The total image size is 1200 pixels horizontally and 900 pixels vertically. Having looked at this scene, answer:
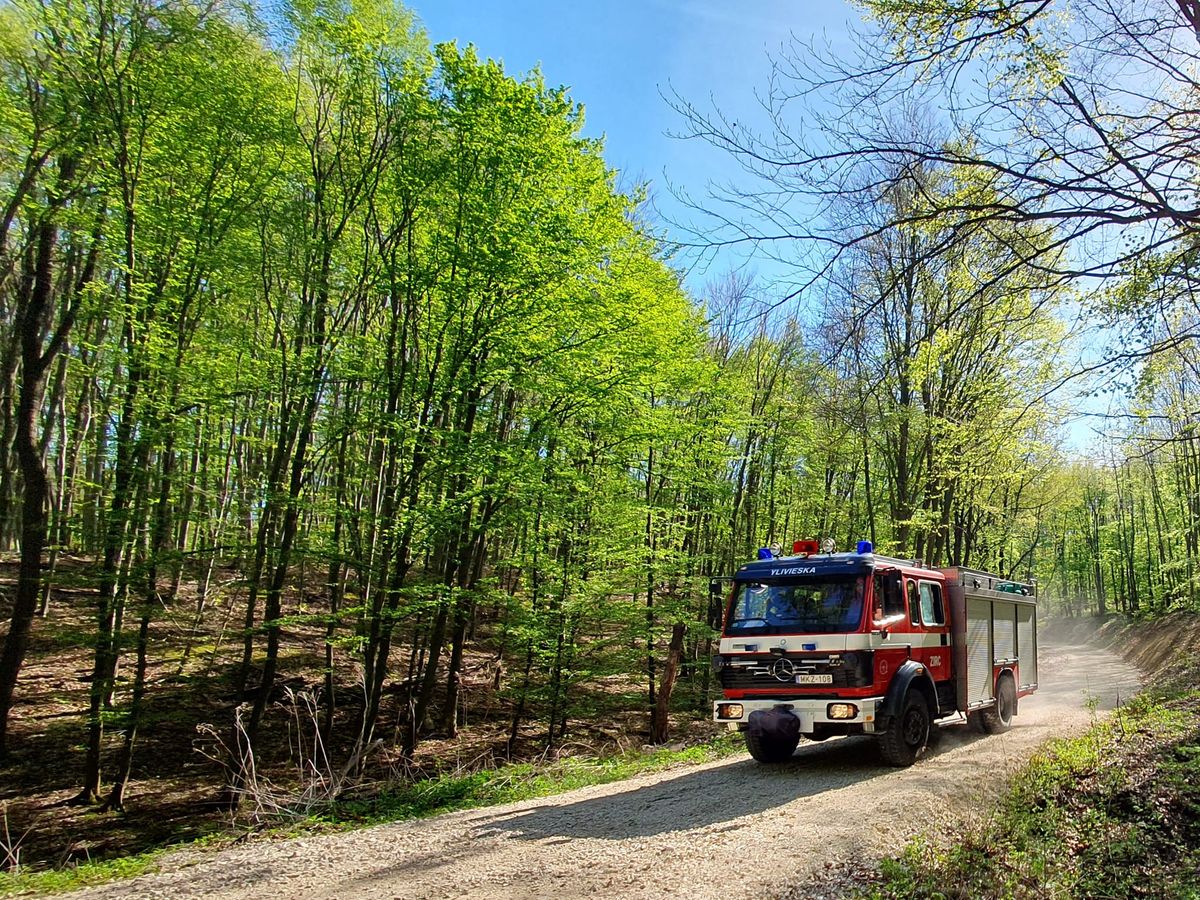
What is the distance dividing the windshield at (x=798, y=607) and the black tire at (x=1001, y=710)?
4.83m

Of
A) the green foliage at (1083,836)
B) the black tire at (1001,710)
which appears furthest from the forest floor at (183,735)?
the green foliage at (1083,836)

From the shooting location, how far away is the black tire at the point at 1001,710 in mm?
11984

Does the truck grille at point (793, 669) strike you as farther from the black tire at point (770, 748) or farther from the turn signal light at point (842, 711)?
the black tire at point (770, 748)

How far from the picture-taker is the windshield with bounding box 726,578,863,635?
9.03 m

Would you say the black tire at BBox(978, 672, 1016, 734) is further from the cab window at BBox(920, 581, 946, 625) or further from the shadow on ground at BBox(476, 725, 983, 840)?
the cab window at BBox(920, 581, 946, 625)

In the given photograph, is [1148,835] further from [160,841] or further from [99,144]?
[99,144]

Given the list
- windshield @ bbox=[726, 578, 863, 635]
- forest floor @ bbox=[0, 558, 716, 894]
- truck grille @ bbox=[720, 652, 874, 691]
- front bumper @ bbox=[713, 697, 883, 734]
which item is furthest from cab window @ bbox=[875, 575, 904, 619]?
forest floor @ bbox=[0, 558, 716, 894]

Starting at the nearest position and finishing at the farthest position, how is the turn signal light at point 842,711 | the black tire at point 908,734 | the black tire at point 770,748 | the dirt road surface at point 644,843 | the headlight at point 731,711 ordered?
the dirt road surface at point 644,843
the turn signal light at point 842,711
the black tire at point 908,734
the headlight at point 731,711
the black tire at point 770,748

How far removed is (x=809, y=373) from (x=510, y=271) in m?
9.17

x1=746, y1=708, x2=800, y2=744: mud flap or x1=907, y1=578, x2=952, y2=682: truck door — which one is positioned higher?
x1=907, y1=578, x2=952, y2=682: truck door

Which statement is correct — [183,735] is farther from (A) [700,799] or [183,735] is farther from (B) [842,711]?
(B) [842,711]

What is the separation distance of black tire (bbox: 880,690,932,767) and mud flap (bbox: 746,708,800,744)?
3.74 ft

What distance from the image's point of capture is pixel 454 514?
1366cm

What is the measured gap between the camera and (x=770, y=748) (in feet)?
32.3
